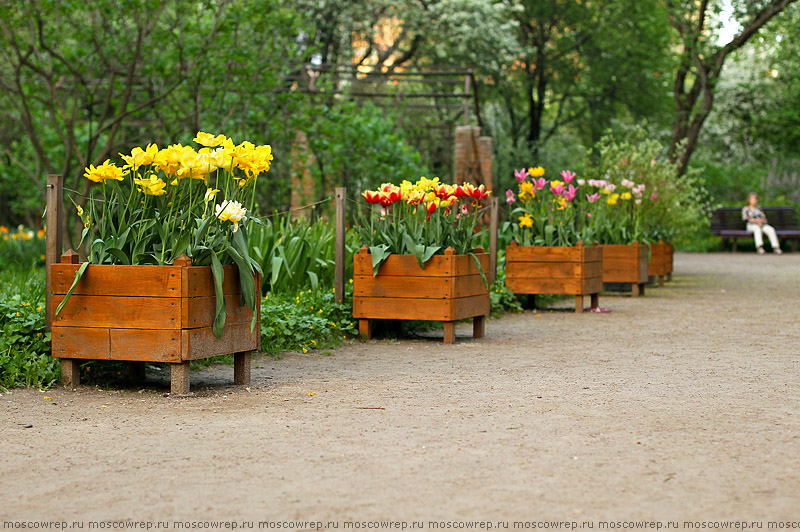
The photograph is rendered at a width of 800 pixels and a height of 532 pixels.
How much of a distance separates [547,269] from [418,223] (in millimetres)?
2559

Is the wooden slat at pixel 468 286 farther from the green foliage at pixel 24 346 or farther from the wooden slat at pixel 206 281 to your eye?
the green foliage at pixel 24 346

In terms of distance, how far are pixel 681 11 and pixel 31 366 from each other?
18.9m

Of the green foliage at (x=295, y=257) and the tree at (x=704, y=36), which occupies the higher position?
the tree at (x=704, y=36)

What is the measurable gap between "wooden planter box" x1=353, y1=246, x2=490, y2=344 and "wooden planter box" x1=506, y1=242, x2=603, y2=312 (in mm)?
2321

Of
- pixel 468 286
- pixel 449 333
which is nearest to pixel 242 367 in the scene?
pixel 449 333

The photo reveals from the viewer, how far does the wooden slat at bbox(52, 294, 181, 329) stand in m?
4.87

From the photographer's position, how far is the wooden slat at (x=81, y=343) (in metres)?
4.96

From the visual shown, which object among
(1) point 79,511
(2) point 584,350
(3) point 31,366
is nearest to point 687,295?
(2) point 584,350

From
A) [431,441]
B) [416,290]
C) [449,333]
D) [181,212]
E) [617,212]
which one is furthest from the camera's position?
[617,212]

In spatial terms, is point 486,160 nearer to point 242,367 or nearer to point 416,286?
point 416,286

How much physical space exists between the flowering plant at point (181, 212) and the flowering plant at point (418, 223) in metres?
2.08

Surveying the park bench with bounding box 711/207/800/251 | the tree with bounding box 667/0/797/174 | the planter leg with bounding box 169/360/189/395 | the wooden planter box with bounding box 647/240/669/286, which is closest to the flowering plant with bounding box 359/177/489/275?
the planter leg with bounding box 169/360/189/395

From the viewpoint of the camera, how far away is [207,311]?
16.4ft

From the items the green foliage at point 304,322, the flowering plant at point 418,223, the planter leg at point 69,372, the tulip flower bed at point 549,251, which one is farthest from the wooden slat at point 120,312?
the tulip flower bed at point 549,251
